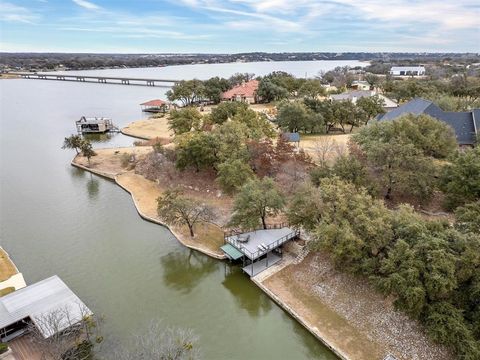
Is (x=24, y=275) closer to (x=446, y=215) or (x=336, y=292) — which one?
(x=336, y=292)

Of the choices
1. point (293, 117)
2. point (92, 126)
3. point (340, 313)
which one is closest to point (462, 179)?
point (340, 313)

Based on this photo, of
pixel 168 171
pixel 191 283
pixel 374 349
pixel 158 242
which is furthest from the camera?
pixel 168 171

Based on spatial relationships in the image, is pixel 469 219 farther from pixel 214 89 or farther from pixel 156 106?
pixel 214 89

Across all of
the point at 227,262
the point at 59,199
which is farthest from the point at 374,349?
the point at 59,199

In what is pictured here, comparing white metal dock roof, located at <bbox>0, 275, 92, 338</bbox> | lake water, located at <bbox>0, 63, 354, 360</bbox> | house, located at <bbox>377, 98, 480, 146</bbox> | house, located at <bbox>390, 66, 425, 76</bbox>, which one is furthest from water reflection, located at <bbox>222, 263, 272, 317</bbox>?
house, located at <bbox>390, 66, 425, 76</bbox>

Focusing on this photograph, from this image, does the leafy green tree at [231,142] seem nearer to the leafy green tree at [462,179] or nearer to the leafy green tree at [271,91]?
the leafy green tree at [462,179]

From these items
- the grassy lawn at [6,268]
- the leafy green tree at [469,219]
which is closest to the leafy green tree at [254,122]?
the leafy green tree at [469,219]
